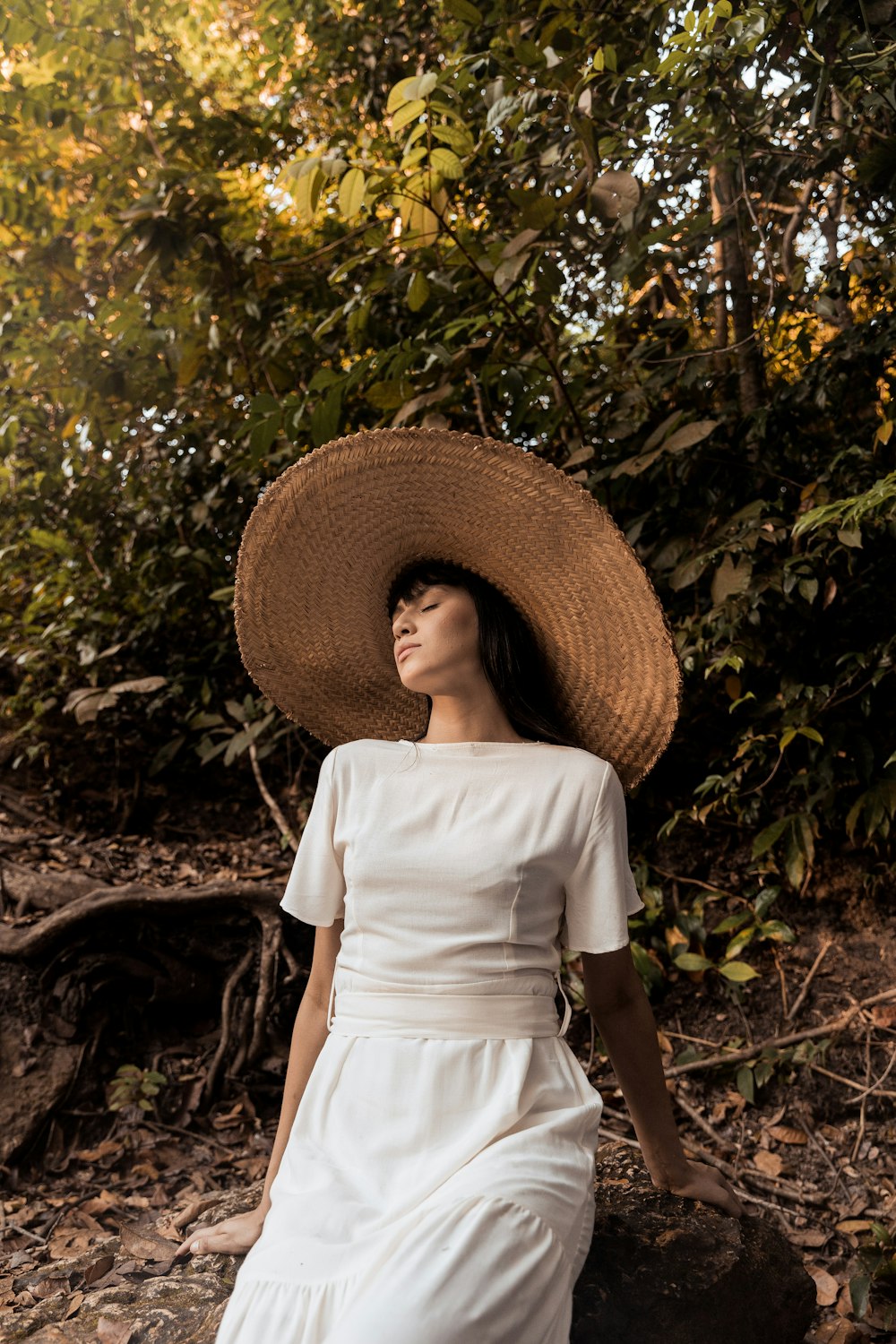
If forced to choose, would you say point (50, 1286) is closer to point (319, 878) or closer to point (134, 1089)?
point (134, 1089)

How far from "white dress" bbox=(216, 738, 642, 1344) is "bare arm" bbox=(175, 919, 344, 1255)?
6cm

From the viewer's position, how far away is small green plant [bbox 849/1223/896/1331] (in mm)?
2133

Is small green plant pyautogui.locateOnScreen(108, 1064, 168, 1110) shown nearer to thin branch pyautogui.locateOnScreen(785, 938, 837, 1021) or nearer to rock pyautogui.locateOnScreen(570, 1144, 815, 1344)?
rock pyautogui.locateOnScreen(570, 1144, 815, 1344)

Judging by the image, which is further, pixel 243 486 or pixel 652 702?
pixel 243 486

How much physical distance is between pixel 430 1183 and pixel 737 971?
184 cm

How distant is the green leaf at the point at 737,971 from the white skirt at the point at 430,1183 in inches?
56.7

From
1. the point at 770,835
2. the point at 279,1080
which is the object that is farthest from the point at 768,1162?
the point at 279,1080

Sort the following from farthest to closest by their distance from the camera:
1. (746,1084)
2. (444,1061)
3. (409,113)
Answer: (746,1084) → (409,113) → (444,1061)

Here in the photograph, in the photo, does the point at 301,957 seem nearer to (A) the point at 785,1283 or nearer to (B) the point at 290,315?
(A) the point at 785,1283

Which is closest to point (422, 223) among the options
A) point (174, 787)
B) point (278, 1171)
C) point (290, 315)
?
point (290, 315)

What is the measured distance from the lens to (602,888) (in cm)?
178

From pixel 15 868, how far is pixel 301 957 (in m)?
1.08

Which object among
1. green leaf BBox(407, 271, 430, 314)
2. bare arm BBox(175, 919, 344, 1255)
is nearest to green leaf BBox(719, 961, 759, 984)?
bare arm BBox(175, 919, 344, 1255)

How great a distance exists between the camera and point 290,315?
382 centimetres
